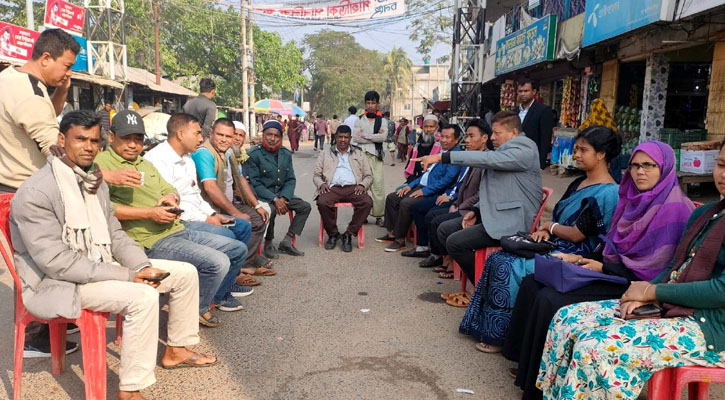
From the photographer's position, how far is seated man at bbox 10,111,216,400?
256 centimetres

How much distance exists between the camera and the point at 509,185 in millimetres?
4258

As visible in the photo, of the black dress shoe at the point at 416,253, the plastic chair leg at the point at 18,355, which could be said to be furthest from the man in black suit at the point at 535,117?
the plastic chair leg at the point at 18,355

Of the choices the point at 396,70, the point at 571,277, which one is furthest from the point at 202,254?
the point at 396,70

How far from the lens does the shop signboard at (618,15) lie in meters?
6.86

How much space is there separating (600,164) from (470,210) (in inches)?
66.4

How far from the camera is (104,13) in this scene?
15.2 metres

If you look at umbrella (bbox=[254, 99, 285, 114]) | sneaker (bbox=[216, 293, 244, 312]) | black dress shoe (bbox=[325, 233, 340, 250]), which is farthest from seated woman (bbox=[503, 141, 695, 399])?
umbrella (bbox=[254, 99, 285, 114])

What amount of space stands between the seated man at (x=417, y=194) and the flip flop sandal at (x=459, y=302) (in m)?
1.70

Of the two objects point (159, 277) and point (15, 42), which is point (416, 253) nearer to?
point (159, 277)

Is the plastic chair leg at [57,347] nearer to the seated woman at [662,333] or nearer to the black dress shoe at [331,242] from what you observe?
the seated woman at [662,333]

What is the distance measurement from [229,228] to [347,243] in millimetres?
2109

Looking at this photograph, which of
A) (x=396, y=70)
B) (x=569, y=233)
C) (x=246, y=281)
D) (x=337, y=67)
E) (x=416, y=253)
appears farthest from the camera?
(x=396, y=70)

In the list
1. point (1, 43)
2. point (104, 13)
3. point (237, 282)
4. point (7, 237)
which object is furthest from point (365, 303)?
point (104, 13)

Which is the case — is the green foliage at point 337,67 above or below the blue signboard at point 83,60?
above
